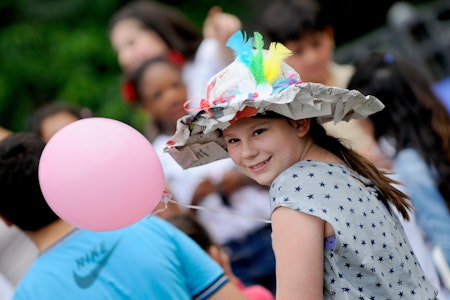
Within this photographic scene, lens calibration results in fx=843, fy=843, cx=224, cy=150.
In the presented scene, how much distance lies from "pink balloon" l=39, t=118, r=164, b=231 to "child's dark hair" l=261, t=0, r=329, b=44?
89.4 inches

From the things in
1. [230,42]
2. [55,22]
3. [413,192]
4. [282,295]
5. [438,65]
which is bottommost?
[438,65]

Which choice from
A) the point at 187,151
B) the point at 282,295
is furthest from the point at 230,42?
the point at 282,295

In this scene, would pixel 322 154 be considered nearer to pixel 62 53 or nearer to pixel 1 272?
pixel 1 272

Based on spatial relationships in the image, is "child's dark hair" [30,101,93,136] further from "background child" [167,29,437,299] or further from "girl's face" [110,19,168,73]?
"background child" [167,29,437,299]

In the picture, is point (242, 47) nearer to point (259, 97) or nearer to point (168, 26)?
point (259, 97)

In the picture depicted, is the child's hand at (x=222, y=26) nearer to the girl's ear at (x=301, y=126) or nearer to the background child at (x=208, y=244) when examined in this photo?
the background child at (x=208, y=244)

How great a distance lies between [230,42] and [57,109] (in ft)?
7.95

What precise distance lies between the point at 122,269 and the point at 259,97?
83 cm

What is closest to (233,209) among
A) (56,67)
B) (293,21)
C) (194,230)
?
(194,230)

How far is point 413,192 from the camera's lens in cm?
357

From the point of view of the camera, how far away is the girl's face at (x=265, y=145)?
2.41 meters

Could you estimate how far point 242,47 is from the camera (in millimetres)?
2463

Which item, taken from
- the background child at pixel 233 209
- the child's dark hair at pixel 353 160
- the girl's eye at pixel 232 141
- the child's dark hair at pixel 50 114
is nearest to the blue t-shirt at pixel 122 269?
the girl's eye at pixel 232 141

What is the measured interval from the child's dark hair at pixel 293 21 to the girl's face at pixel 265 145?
229 centimetres
